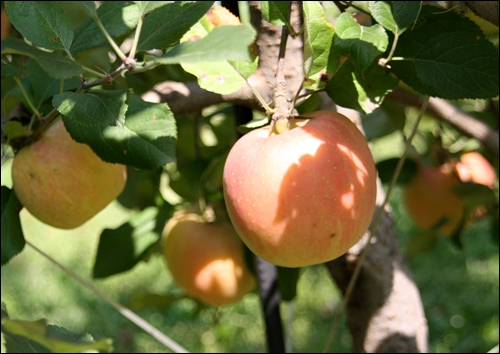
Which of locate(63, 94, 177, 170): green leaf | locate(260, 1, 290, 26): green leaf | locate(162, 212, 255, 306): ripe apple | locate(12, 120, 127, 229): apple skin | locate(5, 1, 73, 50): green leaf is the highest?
locate(5, 1, 73, 50): green leaf

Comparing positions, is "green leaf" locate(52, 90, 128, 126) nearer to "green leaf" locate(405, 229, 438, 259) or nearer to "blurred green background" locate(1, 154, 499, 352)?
"green leaf" locate(405, 229, 438, 259)

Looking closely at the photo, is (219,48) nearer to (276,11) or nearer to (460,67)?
(276,11)

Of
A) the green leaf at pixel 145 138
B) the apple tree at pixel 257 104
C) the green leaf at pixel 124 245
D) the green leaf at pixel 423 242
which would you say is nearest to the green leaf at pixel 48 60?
the apple tree at pixel 257 104

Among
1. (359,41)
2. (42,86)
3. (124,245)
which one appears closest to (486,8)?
(359,41)

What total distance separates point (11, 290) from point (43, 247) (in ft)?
1.07

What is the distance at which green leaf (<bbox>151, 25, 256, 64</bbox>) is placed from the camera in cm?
39

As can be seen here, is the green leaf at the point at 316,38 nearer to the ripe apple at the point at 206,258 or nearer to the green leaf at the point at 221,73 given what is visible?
the green leaf at the point at 221,73

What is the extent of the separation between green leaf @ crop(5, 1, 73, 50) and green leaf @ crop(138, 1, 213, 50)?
2.7 inches

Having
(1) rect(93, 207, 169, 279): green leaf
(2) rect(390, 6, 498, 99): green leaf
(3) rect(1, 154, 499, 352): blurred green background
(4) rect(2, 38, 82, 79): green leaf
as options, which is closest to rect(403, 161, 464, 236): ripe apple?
(3) rect(1, 154, 499, 352): blurred green background

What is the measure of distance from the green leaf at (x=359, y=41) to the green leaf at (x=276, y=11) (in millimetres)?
48

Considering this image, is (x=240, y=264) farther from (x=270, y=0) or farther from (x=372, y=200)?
(x=270, y=0)

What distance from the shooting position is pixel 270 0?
1.74 feet

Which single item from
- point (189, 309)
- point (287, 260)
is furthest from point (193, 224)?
point (189, 309)

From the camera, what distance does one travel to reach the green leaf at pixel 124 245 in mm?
982
